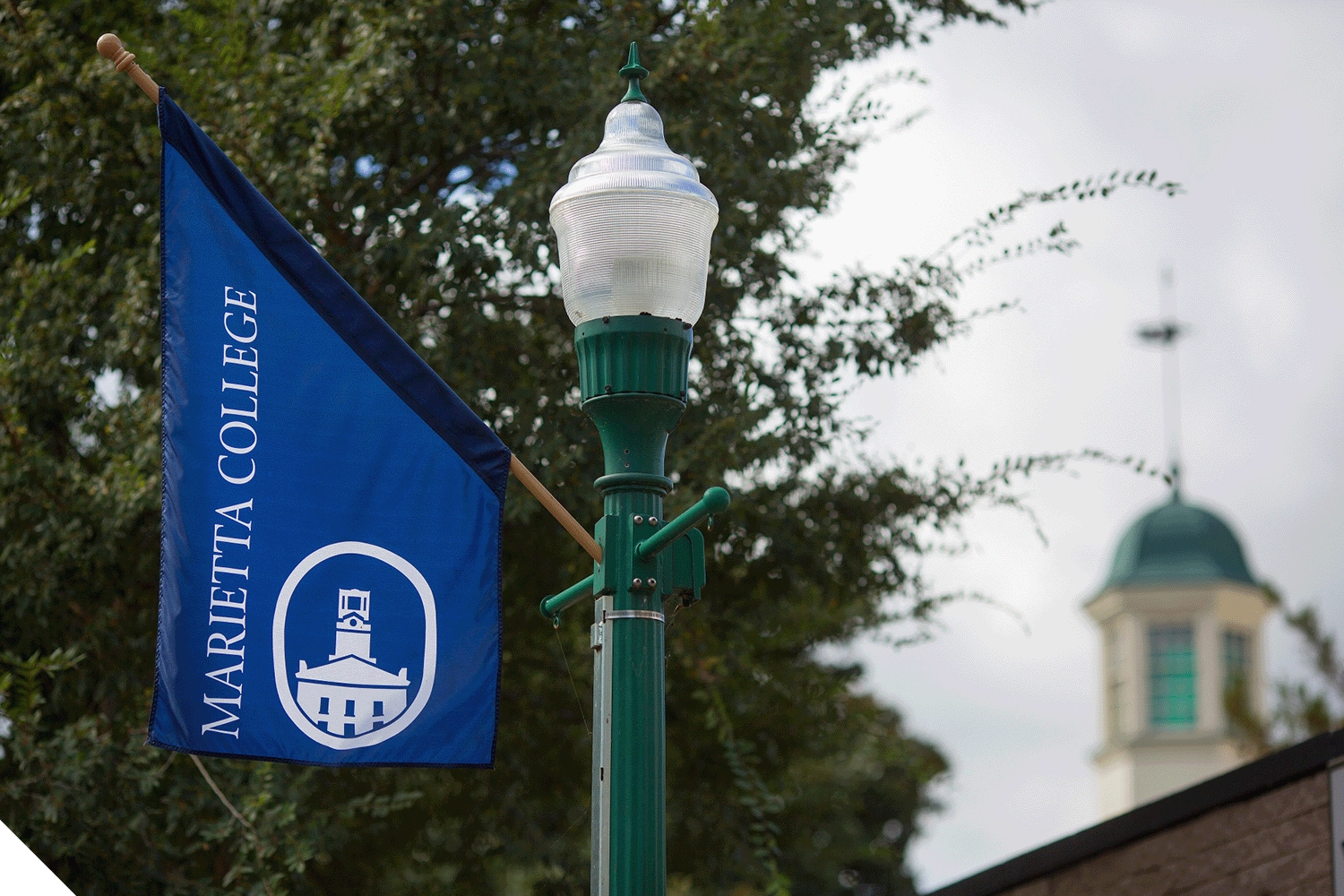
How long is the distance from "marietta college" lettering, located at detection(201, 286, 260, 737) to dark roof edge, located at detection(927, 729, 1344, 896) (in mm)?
3869

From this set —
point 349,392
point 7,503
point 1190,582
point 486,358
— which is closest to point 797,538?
point 486,358

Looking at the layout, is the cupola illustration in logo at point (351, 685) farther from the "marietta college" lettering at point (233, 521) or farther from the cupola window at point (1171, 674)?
the cupola window at point (1171, 674)

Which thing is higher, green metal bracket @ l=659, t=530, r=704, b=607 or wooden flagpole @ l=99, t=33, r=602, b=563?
wooden flagpole @ l=99, t=33, r=602, b=563

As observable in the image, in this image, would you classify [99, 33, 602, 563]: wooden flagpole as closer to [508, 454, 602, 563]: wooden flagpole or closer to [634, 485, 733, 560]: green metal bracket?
[508, 454, 602, 563]: wooden flagpole

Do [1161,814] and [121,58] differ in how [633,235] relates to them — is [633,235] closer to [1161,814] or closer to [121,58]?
[121,58]

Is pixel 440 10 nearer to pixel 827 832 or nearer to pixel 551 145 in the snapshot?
pixel 551 145

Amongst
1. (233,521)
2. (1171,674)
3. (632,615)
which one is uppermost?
(1171,674)

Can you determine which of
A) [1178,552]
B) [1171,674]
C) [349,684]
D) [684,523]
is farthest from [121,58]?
[1178,552]

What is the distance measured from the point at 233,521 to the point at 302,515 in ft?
0.68

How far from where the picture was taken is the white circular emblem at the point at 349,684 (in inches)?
200

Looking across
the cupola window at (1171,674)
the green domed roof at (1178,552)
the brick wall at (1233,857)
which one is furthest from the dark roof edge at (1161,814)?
the cupola window at (1171,674)

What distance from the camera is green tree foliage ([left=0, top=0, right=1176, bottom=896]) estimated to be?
9.41 meters

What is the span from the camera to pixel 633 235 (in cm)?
509

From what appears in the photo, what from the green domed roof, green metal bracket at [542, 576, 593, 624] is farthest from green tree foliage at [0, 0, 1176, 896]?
the green domed roof
